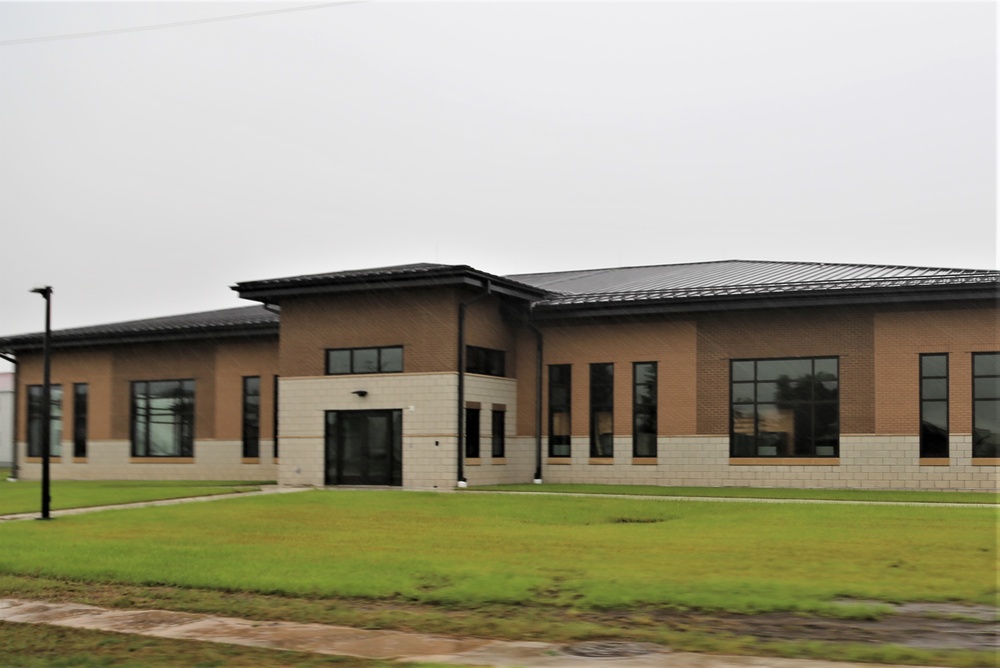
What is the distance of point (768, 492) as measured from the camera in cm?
3038

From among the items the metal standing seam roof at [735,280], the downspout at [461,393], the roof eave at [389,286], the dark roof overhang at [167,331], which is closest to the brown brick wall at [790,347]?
the metal standing seam roof at [735,280]

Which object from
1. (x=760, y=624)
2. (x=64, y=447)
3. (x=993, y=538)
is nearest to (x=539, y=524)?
(x=993, y=538)

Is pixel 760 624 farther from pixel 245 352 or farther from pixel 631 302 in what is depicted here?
pixel 245 352

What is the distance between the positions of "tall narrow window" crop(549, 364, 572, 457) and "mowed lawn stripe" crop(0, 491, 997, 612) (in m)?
9.80

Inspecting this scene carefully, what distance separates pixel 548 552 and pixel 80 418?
34009 mm

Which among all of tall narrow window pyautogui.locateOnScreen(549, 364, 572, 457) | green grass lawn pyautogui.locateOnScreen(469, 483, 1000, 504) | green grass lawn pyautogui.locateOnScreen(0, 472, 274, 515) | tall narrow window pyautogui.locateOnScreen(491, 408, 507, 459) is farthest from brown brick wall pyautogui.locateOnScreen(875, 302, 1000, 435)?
green grass lawn pyautogui.locateOnScreen(0, 472, 274, 515)

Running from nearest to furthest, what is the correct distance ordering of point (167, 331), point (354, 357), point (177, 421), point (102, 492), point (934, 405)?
point (934, 405) → point (102, 492) → point (354, 357) → point (167, 331) → point (177, 421)

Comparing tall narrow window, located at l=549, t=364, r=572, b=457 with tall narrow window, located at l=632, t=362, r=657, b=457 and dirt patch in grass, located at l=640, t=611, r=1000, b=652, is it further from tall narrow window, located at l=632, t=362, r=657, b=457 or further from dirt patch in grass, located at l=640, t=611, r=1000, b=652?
Result: dirt patch in grass, located at l=640, t=611, r=1000, b=652

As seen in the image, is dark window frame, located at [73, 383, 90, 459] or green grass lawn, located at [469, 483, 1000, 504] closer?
green grass lawn, located at [469, 483, 1000, 504]

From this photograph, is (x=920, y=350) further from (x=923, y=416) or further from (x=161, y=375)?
(x=161, y=375)

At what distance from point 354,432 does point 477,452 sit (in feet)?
12.8

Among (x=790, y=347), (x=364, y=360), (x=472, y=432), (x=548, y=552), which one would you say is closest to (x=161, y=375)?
(x=364, y=360)

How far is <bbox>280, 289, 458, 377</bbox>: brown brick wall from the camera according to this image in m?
Result: 33.2

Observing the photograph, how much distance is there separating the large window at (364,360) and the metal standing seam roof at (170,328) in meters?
5.77
